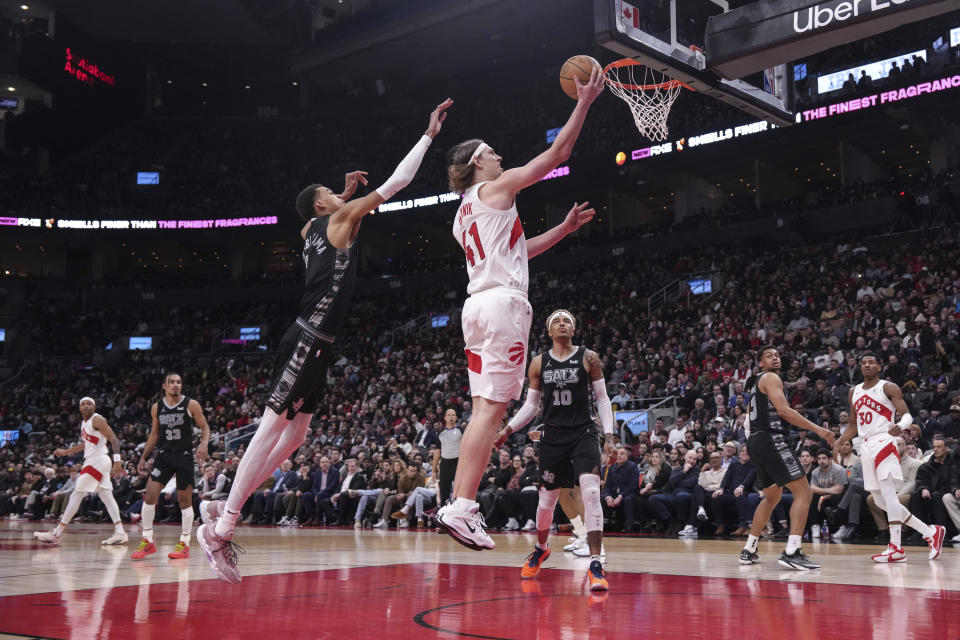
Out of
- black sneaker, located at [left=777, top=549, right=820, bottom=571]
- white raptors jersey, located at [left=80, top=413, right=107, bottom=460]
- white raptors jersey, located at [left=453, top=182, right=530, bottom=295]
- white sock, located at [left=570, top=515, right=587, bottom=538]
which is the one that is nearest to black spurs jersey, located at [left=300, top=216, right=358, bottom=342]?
white raptors jersey, located at [left=453, top=182, right=530, bottom=295]

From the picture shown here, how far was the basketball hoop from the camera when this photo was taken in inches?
423

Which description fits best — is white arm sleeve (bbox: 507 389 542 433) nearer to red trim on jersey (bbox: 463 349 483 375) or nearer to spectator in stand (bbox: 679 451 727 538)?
red trim on jersey (bbox: 463 349 483 375)

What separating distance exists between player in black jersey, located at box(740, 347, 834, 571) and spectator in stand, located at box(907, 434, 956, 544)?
399 cm

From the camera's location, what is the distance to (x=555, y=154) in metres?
4.11

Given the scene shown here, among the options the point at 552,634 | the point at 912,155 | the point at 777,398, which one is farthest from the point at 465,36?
the point at 552,634

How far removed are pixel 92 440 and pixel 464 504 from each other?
8.42 metres

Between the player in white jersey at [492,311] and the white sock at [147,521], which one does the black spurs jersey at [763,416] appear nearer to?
the player in white jersey at [492,311]

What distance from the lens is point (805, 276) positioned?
21609 millimetres

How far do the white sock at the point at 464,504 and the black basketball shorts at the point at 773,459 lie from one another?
4.36 meters

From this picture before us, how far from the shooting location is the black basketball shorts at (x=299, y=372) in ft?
15.4

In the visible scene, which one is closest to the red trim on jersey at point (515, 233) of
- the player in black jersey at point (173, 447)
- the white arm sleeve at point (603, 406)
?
the white arm sleeve at point (603, 406)

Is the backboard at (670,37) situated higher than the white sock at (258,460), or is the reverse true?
the backboard at (670,37)

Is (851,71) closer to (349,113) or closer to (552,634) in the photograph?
(349,113)

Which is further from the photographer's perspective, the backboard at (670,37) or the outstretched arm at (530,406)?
the backboard at (670,37)
